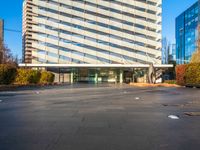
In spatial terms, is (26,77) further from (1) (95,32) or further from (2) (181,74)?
(1) (95,32)

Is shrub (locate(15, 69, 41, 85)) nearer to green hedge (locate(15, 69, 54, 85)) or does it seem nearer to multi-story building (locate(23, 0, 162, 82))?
green hedge (locate(15, 69, 54, 85))

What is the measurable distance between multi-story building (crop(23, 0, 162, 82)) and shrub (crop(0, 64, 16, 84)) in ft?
156

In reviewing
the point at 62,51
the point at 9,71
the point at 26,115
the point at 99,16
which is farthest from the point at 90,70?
the point at 26,115

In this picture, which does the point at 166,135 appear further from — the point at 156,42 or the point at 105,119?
the point at 156,42

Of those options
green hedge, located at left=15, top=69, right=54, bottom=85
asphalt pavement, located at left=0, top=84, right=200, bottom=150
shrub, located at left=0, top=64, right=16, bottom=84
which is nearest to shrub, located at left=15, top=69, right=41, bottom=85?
green hedge, located at left=15, top=69, right=54, bottom=85

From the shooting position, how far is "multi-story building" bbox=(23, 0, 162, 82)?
87.1 m

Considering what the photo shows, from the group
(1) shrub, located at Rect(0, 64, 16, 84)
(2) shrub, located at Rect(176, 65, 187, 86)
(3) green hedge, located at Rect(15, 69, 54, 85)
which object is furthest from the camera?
(3) green hedge, located at Rect(15, 69, 54, 85)

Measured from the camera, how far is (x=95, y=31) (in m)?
89.2

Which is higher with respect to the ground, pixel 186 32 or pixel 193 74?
pixel 186 32

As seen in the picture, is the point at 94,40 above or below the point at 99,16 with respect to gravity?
below

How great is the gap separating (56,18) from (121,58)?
1892cm

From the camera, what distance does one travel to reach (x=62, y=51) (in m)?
87.1

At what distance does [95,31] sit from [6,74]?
54034 mm

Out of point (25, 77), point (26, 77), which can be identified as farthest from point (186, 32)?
point (25, 77)
